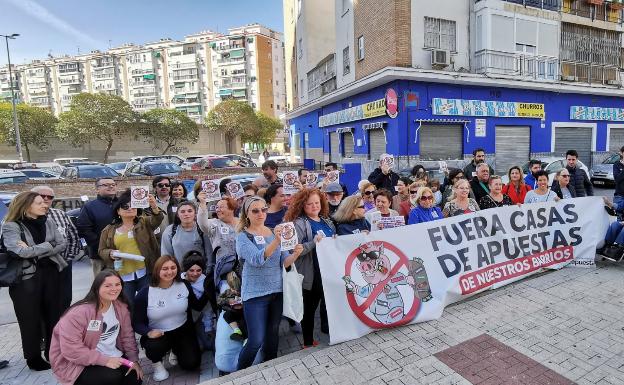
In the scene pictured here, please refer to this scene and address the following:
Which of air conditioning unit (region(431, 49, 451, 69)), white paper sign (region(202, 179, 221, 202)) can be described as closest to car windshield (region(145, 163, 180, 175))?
air conditioning unit (region(431, 49, 451, 69))

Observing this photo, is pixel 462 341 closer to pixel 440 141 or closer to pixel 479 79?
pixel 440 141

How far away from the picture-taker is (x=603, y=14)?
782 inches

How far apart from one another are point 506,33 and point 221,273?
18.0 m

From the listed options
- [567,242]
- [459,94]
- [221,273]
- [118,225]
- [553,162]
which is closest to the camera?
[221,273]

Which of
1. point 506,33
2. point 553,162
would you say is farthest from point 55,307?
Result: point 506,33

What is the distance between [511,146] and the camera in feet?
59.0

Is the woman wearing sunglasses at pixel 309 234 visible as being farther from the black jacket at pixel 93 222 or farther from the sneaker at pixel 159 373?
the black jacket at pixel 93 222

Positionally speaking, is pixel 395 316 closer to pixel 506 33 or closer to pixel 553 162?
pixel 553 162

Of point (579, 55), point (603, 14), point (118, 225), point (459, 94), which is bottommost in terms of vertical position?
point (118, 225)

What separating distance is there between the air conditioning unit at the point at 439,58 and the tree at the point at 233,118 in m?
36.8

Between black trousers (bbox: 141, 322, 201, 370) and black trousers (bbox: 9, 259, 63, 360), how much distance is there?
1218 millimetres

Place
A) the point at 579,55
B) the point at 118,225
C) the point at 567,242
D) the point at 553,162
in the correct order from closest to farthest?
the point at 118,225, the point at 567,242, the point at 553,162, the point at 579,55

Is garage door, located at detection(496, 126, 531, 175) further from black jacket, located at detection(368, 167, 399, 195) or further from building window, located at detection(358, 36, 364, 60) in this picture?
black jacket, located at detection(368, 167, 399, 195)

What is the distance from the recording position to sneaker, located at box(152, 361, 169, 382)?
3.63m
